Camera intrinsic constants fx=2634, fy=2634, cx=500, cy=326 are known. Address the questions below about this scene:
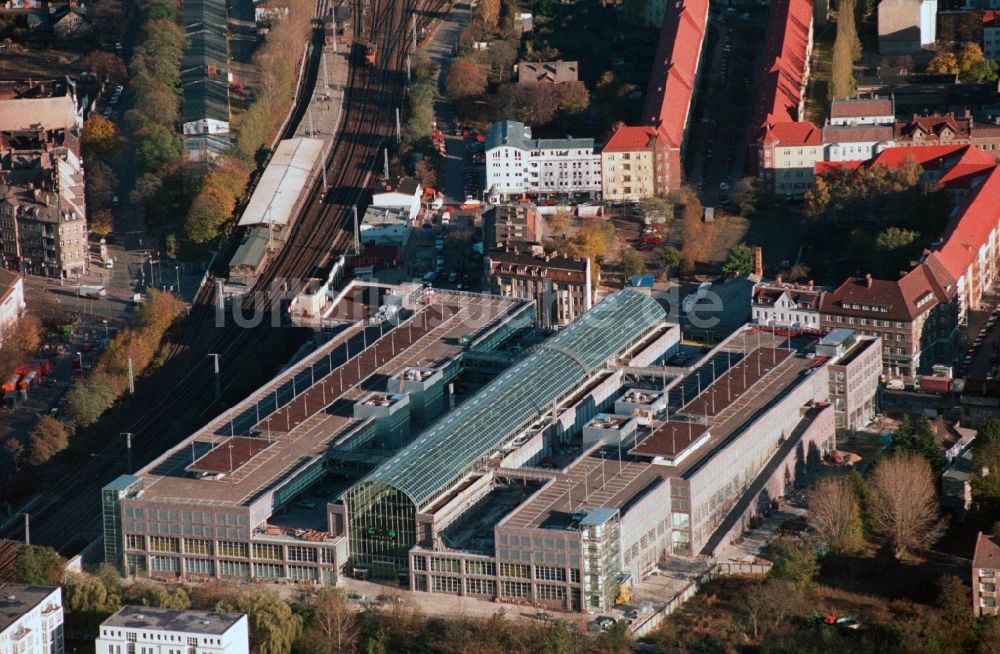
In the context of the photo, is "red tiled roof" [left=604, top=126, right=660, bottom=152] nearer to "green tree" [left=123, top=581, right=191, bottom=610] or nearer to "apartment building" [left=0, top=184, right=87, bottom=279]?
"apartment building" [left=0, top=184, right=87, bottom=279]

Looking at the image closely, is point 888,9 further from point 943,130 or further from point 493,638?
point 493,638

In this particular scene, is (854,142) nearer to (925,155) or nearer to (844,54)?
(925,155)

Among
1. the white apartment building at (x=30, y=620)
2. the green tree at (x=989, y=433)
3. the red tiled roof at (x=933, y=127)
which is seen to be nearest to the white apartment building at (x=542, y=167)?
the red tiled roof at (x=933, y=127)

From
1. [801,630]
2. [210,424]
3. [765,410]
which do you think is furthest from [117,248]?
[801,630]

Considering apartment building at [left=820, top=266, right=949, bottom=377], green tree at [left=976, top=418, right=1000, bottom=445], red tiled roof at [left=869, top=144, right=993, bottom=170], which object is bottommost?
green tree at [left=976, top=418, right=1000, bottom=445]

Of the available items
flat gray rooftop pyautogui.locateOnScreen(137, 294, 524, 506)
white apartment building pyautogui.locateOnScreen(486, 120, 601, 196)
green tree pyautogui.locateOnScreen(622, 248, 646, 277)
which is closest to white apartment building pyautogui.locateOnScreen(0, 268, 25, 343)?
flat gray rooftop pyautogui.locateOnScreen(137, 294, 524, 506)

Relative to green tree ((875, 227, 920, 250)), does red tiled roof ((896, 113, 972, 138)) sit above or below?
above

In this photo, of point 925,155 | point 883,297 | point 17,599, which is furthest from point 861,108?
point 17,599
